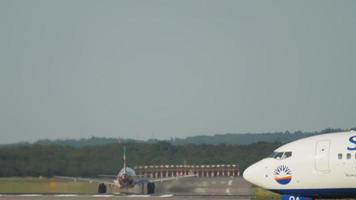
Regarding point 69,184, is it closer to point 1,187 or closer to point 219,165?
point 1,187

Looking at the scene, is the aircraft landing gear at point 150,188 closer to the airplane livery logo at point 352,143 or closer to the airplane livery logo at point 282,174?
the airplane livery logo at point 282,174

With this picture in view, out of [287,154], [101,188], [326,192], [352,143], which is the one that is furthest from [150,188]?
[352,143]

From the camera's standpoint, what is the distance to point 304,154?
1375 inches

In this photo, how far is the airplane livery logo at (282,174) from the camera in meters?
35.2

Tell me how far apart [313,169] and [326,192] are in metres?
1.08

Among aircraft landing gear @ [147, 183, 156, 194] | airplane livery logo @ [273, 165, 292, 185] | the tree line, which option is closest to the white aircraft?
airplane livery logo @ [273, 165, 292, 185]

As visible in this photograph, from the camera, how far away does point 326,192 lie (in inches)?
1361

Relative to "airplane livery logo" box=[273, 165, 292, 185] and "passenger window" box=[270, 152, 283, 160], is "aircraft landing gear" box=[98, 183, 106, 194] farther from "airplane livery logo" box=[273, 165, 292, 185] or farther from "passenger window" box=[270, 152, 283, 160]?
"airplane livery logo" box=[273, 165, 292, 185]

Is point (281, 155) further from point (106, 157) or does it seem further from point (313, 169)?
point (106, 157)

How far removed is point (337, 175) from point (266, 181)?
10.5 feet

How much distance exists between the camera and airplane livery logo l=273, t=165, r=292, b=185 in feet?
115

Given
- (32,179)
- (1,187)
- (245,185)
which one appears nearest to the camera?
(245,185)

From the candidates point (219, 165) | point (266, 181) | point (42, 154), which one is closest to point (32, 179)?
point (42, 154)

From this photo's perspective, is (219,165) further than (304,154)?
Yes
